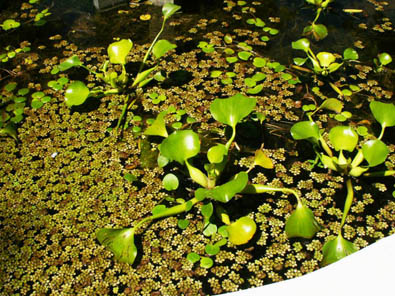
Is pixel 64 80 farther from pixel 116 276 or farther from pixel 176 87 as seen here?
pixel 116 276

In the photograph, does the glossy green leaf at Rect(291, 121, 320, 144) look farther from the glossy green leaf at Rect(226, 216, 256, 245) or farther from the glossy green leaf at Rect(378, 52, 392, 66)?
the glossy green leaf at Rect(378, 52, 392, 66)

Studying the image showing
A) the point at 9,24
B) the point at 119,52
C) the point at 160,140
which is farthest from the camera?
the point at 9,24

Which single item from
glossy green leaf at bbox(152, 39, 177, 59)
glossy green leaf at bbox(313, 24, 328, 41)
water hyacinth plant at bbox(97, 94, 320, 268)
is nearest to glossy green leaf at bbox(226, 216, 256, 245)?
water hyacinth plant at bbox(97, 94, 320, 268)

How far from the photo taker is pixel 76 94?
198 centimetres

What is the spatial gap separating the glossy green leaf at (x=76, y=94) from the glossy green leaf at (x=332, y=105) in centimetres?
106

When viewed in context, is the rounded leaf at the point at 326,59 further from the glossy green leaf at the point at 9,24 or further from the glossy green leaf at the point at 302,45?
the glossy green leaf at the point at 9,24

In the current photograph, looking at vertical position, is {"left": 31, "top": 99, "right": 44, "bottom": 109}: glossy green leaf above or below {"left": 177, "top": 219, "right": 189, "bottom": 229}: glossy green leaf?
above

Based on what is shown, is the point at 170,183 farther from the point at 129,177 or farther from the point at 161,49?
the point at 161,49

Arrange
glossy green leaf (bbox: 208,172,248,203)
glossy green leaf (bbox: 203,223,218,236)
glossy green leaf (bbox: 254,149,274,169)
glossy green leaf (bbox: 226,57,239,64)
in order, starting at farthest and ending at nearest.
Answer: glossy green leaf (bbox: 226,57,239,64) → glossy green leaf (bbox: 254,149,274,169) → glossy green leaf (bbox: 203,223,218,236) → glossy green leaf (bbox: 208,172,248,203)

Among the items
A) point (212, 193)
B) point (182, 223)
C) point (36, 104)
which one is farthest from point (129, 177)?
point (36, 104)

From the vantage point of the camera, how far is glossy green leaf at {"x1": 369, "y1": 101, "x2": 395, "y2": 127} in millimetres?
1784

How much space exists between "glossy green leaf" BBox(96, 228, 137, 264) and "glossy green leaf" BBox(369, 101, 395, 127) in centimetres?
109

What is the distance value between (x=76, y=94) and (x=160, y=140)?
454mm

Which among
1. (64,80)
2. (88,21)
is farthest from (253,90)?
(88,21)
